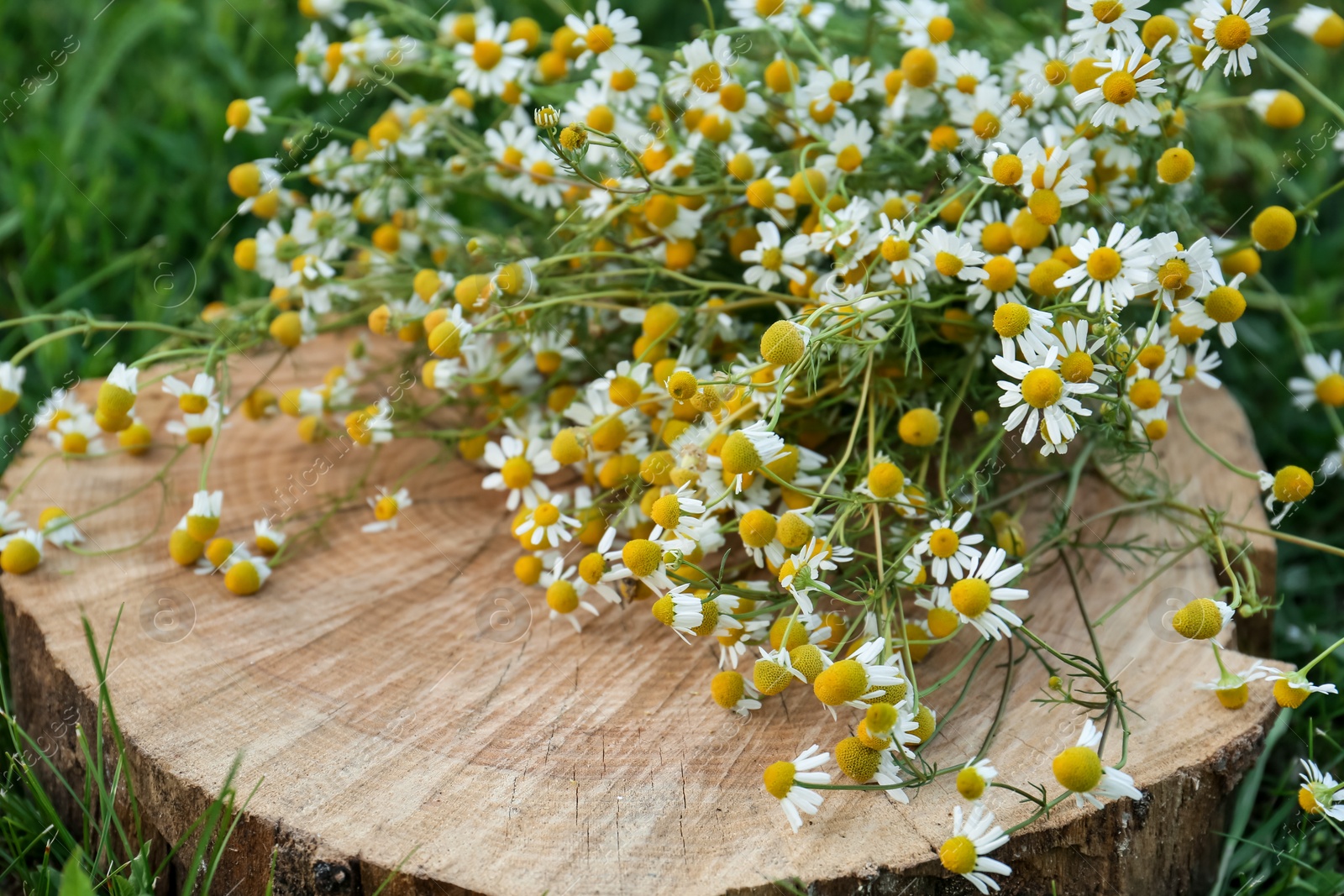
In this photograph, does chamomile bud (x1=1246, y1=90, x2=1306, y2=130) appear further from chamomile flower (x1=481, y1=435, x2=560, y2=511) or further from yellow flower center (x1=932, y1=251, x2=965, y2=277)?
chamomile flower (x1=481, y1=435, x2=560, y2=511)

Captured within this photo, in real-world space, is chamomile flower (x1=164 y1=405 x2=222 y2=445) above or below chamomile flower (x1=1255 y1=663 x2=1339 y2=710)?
above

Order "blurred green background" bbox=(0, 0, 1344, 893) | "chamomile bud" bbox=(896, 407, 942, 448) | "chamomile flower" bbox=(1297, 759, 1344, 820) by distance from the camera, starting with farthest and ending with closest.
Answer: "blurred green background" bbox=(0, 0, 1344, 893) < "chamomile bud" bbox=(896, 407, 942, 448) < "chamomile flower" bbox=(1297, 759, 1344, 820)

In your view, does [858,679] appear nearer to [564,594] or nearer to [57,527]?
[564,594]

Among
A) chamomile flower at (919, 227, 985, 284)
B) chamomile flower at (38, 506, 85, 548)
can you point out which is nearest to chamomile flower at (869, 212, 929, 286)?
chamomile flower at (919, 227, 985, 284)

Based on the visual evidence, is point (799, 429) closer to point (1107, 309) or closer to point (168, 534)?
point (1107, 309)

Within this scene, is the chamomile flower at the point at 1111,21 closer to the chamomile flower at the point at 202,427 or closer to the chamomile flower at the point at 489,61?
the chamomile flower at the point at 489,61

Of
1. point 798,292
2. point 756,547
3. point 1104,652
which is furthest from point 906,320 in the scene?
point 1104,652
